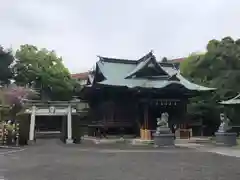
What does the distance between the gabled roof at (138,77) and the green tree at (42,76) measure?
12562mm

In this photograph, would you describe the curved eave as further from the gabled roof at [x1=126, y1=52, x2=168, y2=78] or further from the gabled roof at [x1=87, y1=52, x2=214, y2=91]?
the gabled roof at [x1=126, y1=52, x2=168, y2=78]

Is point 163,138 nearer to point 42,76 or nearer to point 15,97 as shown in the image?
→ point 15,97

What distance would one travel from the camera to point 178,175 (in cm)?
1099

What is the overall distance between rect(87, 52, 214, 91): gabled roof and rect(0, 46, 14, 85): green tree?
52.0 feet

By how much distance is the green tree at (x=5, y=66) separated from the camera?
159 ft

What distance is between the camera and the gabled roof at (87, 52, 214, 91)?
111 feet

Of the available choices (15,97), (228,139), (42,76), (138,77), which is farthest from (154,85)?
(42,76)

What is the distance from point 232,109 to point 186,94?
17.8 ft

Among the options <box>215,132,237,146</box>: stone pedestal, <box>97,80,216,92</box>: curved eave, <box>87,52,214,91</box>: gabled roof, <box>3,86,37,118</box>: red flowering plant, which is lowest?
<box>215,132,237,146</box>: stone pedestal

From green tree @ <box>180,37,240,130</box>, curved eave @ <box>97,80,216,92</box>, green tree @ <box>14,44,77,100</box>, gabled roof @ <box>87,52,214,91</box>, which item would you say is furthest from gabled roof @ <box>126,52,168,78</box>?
green tree @ <box>14,44,77,100</box>

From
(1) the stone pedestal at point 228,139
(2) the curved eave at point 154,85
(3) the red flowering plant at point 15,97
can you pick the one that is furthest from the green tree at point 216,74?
(3) the red flowering plant at point 15,97

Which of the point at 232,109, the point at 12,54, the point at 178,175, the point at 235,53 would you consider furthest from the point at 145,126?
the point at 12,54

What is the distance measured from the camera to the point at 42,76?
4947 cm

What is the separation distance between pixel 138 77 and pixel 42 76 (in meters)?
17.5
